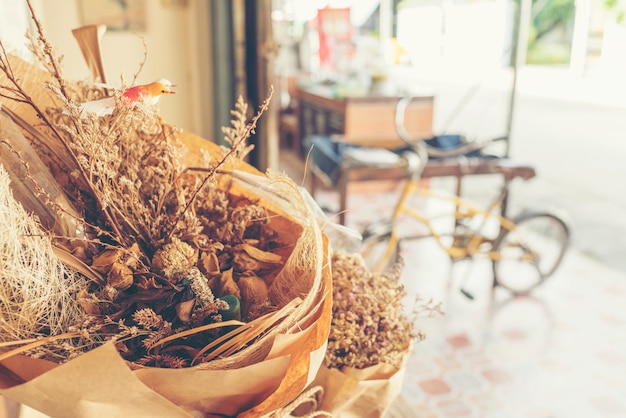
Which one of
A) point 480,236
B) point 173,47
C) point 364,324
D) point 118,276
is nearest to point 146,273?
point 118,276

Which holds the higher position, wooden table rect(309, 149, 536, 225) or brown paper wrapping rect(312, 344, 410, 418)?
brown paper wrapping rect(312, 344, 410, 418)

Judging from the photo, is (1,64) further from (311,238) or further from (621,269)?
(621,269)

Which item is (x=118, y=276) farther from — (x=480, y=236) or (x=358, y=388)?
(x=480, y=236)

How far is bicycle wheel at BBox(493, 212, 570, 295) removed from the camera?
2893mm

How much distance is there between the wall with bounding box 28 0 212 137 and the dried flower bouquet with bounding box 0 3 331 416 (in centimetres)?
296

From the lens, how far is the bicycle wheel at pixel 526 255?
289 centimetres

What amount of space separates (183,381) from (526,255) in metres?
2.70

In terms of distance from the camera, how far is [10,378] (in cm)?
55

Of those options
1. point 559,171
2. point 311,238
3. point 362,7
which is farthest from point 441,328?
point 362,7

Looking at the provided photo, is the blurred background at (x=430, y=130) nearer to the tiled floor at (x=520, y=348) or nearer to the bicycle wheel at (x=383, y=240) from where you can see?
the tiled floor at (x=520, y=348)

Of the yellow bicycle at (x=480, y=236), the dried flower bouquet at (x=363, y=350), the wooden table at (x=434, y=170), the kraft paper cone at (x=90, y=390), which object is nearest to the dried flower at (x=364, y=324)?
the dried flower bouquet at (x=363, y=350)

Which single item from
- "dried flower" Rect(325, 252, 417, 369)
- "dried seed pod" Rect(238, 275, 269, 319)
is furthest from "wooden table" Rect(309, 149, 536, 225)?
"dried seed pod" Rect(238, 275, 269, 319)

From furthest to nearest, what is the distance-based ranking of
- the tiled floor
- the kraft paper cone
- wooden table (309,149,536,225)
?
1. wooden table (309,149,536,225)
2. the tiled floor
3. the kraft paper cone

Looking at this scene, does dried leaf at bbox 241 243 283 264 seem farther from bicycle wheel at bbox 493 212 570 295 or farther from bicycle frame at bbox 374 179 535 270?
bicycle wheel at bbox 493 212 570 295
